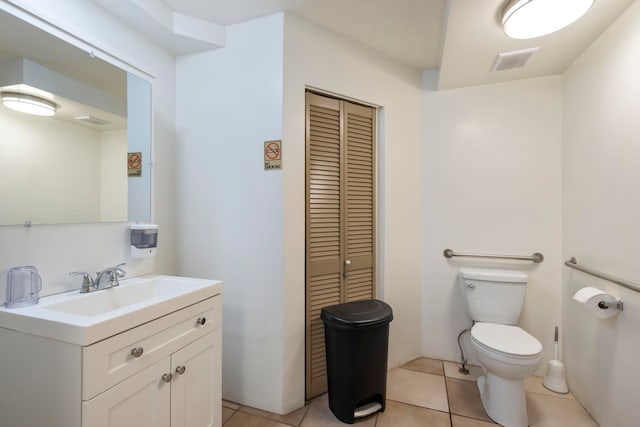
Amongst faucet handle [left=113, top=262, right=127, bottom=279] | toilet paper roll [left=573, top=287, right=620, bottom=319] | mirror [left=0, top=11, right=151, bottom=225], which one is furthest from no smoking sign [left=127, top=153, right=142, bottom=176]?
toilet paper roll [left=573, top=287, right=620, bottom=319]

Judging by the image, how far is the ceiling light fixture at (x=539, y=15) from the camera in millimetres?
1335

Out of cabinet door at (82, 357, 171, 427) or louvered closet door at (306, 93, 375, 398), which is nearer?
cabinet door at (82, 357, 171, 427)

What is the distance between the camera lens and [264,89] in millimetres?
1745

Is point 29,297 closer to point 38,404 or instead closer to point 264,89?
point 38,404

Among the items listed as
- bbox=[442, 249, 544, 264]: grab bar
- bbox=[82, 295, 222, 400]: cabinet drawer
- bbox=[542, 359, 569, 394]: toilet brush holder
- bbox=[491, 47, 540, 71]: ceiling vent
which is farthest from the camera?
bbox=[442, 249, 544, 264]: grab bar

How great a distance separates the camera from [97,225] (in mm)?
1464

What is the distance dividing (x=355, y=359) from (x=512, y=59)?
2107mm

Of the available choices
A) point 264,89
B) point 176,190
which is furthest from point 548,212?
point 176,190

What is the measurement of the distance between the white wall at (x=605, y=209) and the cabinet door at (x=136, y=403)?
2105 mm

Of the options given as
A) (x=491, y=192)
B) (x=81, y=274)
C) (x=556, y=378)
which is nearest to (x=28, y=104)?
(x=81, y=274)

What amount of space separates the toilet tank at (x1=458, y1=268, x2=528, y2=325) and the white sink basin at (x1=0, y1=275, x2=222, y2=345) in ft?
5.71

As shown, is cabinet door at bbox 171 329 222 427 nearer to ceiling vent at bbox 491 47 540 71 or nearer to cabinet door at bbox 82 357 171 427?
cabinet door at bbox 82 357 171 427

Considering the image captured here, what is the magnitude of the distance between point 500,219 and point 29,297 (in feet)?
8.98

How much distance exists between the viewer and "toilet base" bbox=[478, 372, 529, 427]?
165cm
